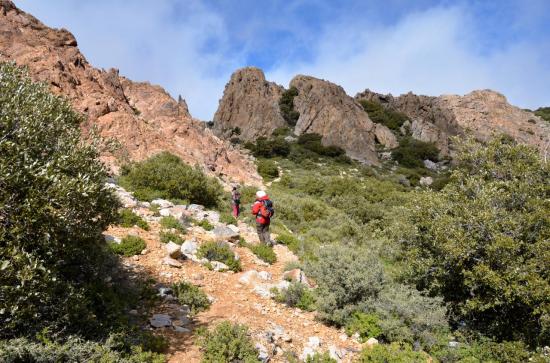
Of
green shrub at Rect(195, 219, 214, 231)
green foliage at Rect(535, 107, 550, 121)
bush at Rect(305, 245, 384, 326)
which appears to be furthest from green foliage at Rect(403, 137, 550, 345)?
green foliage at Rect(535, 107, 550, 121)

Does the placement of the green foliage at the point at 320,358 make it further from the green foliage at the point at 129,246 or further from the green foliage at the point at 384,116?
the green foliage at the point at 384,116

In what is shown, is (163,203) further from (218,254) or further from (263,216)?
(218,254)

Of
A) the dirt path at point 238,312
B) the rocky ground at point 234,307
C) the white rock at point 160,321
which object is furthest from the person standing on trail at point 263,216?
the white rock at point 160,321

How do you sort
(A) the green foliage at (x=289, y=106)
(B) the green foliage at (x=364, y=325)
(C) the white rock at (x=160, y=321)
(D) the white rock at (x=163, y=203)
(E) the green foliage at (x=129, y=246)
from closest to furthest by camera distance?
(C) the white rock at (x=160, y=321), (B) the green foliage at (x=364, y=325), (E) the green foliage at (x=129, y=246), (D) the white rock at (x=163, y=203), (A) the green foliage at (x=289, y=106)

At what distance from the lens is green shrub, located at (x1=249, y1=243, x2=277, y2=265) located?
11.9 metres

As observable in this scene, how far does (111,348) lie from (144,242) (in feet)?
16.6

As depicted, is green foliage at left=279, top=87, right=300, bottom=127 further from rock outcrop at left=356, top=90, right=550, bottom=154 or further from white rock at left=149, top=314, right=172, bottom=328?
white rock at left=149, top=314, right=172, bottom=328

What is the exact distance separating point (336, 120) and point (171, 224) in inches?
1853

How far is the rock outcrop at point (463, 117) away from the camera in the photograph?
6471 centimetres

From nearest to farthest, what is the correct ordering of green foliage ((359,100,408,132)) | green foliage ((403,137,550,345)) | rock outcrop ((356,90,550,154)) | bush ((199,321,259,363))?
bush ((199,321,259,363)) → green foliage ((403,137,550,345)) → rock outcrop ((356,90,550,154)) → green foliage ((359,100,408,132))

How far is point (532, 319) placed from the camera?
332 inches

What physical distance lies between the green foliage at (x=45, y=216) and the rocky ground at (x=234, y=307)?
1.37 m

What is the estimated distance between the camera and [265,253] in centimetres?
1203

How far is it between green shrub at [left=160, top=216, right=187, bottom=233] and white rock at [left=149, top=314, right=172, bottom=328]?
4816 millimetres
